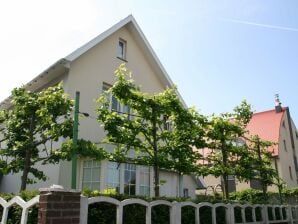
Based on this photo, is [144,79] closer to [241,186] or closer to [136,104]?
[136,104]

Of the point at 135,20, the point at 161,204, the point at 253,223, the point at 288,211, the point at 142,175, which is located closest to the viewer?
the point at 161,204

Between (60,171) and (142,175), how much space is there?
3.52 m

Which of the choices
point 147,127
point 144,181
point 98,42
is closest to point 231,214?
point 147,127

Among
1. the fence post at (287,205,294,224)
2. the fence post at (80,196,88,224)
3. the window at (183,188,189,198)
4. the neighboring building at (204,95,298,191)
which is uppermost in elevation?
the neighboring building at (204,95,298,191)

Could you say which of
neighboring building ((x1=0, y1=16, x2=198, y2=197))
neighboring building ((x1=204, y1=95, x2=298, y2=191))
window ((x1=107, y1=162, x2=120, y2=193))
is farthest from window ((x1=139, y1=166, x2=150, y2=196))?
neighboring building ((x1=204, y1=95, x2=298, y2=191))

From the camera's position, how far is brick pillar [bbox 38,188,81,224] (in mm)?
4945

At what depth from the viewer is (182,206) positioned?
773 cm

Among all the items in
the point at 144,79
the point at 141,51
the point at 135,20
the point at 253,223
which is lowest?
the point at 253,223

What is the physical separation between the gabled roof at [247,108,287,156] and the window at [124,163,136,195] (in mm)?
19876

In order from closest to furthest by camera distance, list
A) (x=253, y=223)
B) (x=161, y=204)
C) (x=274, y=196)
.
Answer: (x=161, y=204) < (x=253, y=223) < (x=274, y=196)

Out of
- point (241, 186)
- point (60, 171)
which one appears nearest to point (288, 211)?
point (60, 171)

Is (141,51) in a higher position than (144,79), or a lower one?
higher

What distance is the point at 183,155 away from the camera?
10.3 meters

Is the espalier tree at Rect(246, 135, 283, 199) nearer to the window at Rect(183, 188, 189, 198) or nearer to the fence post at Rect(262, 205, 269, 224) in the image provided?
the fence post at Rect(262, 205, 269, 224)
